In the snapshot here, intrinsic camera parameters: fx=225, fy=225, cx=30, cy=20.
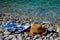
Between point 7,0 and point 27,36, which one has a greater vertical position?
point 27,36

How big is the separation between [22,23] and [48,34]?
4.99 feet

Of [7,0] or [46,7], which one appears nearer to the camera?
[46,7]

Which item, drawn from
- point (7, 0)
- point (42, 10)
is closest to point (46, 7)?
point (42, 10)

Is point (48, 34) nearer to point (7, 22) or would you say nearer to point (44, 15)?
point (7, 22)

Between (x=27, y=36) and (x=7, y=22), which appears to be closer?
(x=27, y=36)

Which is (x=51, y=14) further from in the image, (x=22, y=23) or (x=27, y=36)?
(x=27, y=36)

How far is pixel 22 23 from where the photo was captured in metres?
8.24

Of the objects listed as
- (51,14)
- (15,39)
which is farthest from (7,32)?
(51,14)

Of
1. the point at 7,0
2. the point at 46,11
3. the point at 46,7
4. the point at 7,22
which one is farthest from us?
the point at 7,0

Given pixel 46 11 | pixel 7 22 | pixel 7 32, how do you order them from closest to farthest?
pixel 7 32 < pixel 7 22 < pixel 46 11

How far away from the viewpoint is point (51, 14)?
33.7 ft

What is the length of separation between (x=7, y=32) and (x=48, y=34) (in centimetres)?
127

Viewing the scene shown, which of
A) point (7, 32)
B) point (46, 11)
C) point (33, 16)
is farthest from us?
point (46, 11)

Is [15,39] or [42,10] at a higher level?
[15,39]
